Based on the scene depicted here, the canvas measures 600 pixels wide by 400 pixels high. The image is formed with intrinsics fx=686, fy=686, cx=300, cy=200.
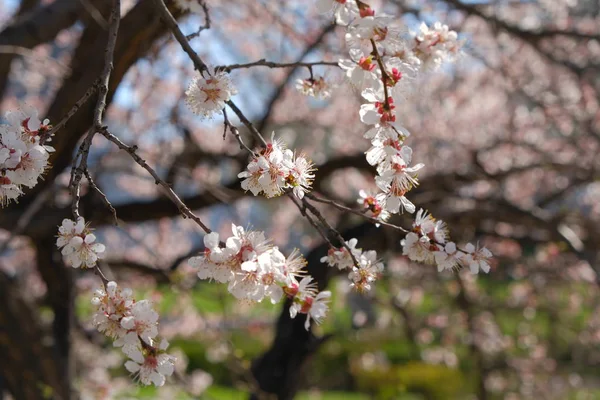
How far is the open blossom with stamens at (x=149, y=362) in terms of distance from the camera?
1076 mm

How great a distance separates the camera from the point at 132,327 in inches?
41.7

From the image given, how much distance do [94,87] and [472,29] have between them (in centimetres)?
502

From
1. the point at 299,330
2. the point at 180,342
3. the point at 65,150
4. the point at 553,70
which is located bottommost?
the point at 180,342

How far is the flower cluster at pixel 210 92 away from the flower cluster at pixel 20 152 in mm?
266

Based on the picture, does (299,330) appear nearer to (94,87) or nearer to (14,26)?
(14,26)

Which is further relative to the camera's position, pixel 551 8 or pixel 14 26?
pixel 551 8

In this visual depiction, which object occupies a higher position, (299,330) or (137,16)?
(137,16)

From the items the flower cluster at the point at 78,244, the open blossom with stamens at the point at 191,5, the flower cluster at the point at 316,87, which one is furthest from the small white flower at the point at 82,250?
the open blossom with stamens at the point at 191,5

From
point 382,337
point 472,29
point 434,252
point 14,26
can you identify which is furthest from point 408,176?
point 382,337

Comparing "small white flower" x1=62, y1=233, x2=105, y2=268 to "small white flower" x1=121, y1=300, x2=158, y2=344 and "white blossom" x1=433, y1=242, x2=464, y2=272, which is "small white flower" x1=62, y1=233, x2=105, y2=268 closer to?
"small white flower" x1=121, y1=300, x2=158, y2=344

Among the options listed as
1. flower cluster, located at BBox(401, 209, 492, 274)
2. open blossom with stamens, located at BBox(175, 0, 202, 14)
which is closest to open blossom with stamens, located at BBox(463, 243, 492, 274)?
flower cluster, located at BBox(401, 209, 492, 274)

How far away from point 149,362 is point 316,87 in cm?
Result: 68

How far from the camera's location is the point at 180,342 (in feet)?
37.4

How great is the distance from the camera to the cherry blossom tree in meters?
1.09
